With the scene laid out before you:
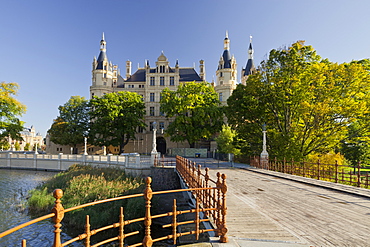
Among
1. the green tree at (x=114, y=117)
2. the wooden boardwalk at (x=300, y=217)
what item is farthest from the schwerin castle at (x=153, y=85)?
the wooden boardwalk at (x=300, y=217)

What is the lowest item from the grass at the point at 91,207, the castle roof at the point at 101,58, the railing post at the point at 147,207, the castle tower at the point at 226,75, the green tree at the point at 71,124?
the grass at the point at 91,207

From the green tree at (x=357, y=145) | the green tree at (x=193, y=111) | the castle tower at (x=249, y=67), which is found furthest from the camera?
the castle tower at (x=249, y=67)

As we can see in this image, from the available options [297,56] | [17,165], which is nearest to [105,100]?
[17,165]

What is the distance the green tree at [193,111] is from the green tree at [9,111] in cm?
2536

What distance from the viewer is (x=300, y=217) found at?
675 centimetres

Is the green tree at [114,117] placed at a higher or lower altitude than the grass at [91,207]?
higher

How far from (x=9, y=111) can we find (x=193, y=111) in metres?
31.8

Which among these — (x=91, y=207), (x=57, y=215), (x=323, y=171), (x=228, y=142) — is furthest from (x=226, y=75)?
(x=57, y=215)

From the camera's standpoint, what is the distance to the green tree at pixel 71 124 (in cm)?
4681

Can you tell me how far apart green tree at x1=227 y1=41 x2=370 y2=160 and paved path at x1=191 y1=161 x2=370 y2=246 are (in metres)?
14.3

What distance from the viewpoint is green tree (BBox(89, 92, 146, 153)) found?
4391cm

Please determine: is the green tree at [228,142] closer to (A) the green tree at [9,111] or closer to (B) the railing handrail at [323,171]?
(B) the railing handrail at [323,171]

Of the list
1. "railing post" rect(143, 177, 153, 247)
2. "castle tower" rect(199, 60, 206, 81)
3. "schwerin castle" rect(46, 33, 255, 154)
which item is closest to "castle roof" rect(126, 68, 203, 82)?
"schwerin castle" rect(46, 33, 255, 154)

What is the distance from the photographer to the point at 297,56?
24562 mm
